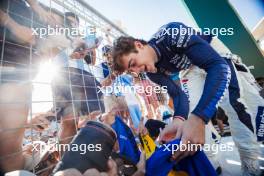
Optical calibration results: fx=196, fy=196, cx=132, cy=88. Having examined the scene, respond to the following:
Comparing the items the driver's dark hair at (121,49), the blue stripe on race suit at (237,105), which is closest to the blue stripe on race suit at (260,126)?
the blue stripe on race suit at (237,105)

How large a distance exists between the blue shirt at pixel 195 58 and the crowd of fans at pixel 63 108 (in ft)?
0.65

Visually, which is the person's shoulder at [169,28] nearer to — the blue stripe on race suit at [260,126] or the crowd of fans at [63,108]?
the crowd of fans at [63,108]

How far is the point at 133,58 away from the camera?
1168mm

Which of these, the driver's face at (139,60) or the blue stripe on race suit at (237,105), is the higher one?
the driver's face at (139,60)

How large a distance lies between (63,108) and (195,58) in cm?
91

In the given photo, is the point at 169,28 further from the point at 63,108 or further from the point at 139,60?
the point at 63,108

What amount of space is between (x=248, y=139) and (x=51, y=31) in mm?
1285

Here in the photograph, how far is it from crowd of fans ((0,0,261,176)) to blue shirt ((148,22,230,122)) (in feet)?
0.65

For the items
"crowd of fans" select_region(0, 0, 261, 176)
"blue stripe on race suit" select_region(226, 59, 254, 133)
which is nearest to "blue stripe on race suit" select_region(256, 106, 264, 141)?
"blue stripe on race suit" select_region(226, 59, 254, 133)

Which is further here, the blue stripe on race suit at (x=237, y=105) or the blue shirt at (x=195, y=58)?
the blue stripe on race suit at (x=237, y=105)

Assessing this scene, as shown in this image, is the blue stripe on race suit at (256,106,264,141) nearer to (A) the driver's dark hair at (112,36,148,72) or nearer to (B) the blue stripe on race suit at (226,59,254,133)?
(B) the blue stripe on race suit at (226,59,254,133)

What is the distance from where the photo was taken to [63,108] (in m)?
1.34

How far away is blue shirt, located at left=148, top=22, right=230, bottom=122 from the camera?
0.78 meters

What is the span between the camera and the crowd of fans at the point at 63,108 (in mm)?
577
